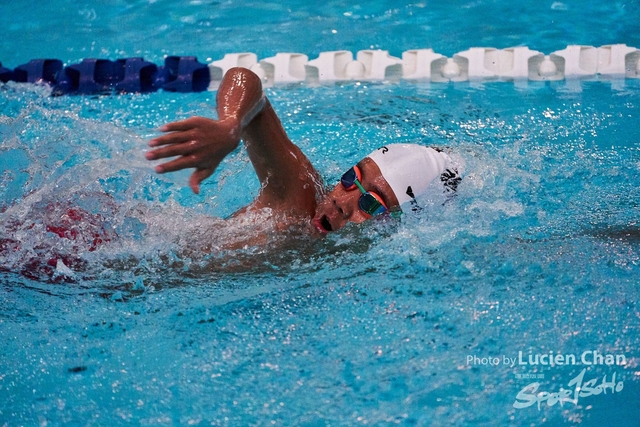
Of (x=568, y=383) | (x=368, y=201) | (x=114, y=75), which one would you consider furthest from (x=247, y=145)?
(x=114, y=75)

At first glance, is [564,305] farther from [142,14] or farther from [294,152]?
[142,14]

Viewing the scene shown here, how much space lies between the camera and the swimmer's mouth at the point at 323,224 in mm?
2785

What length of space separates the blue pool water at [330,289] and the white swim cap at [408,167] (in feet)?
0.29

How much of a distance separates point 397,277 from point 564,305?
2.04 ft

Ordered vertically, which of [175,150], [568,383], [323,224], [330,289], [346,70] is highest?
[346,70]

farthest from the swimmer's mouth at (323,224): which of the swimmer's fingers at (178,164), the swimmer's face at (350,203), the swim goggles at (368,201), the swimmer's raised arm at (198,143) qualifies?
the swimmer's fingers at (178,164)

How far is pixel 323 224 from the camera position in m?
2.80

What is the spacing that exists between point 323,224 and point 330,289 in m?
0.31

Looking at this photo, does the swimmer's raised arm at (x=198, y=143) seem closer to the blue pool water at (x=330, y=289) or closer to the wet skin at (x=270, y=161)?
the wet skin at (x=270, y=161)

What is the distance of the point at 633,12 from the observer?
519cm

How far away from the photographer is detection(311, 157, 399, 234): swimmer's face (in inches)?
108

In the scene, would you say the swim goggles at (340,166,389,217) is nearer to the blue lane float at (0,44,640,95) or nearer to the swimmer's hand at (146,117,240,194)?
the swimmer's hand at (146,117,240,194)

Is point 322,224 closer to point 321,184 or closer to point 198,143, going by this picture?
point 321,184

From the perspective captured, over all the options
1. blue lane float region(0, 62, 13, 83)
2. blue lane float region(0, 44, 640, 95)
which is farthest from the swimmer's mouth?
blue lane float region(0, 62, 13, 83)
